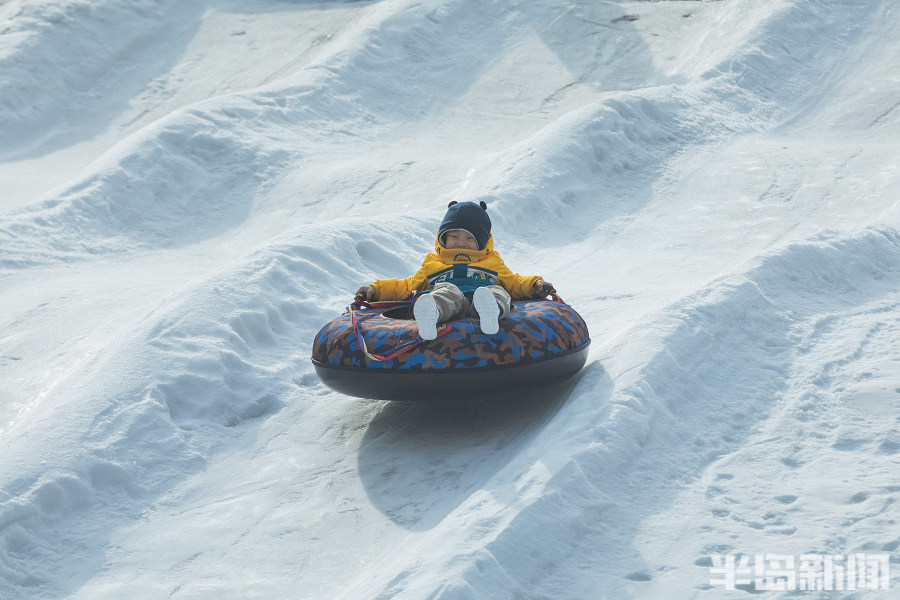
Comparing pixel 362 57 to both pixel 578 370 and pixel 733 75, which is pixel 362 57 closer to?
pixel 733 75

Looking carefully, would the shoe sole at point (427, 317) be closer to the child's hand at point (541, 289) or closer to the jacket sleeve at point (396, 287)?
the jacket sleeve at point (396, 287)

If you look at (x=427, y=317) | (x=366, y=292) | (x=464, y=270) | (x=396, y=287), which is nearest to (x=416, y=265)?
(x=396, y=287)

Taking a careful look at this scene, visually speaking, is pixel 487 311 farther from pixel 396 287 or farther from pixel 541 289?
pixel 396 287

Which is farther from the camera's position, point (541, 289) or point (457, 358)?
point (541, 289)

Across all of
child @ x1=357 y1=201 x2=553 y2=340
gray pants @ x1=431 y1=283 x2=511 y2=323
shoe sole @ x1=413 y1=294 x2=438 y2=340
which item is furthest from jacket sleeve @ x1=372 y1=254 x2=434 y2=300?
shoe sole @ x1=413 y1=294 x2=438 y2=340

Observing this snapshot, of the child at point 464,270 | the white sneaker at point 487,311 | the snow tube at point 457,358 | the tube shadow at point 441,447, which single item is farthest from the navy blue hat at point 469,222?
the tube shadow at point 441,447

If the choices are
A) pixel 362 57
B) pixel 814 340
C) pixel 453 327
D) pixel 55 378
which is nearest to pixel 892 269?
pixel 814 340

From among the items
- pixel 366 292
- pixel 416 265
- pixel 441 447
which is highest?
pixel 366 292
